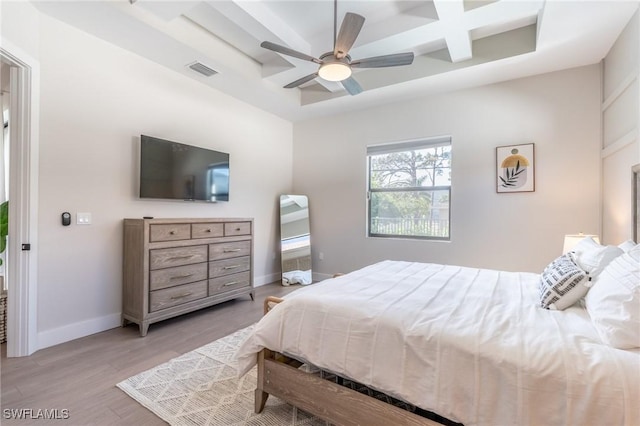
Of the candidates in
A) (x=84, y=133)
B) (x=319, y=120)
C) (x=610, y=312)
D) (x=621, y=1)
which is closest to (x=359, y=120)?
(x=319, y=120)

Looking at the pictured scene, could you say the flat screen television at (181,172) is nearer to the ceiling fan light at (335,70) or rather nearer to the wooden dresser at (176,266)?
the wooden dresser at (176,266)

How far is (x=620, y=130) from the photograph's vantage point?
268cm

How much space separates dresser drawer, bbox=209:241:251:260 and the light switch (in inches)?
45.2

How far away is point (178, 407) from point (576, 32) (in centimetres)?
429

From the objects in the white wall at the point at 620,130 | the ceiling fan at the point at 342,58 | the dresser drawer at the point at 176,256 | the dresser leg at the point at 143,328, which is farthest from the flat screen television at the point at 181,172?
the white wall at the point at 620,130

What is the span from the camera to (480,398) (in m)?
1.11

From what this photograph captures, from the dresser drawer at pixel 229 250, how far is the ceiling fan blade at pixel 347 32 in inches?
94.6

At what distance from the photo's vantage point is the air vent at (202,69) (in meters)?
3.30

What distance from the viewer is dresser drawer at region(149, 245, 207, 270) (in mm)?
2850

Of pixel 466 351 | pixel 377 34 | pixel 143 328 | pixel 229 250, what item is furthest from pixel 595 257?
pixel 143 328

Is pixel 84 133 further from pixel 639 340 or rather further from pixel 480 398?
pixel 639 340

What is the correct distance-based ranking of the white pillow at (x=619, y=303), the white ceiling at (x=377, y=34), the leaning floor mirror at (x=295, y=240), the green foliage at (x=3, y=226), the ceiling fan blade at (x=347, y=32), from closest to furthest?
1. the white pillow at (x=619, y=303)
2. the ceiling fan blade at (x=347, y=32)
3. the white ceiling at (x=377, y=34)
4. the green foliage at (x=3, y=226)
5. the leaning floor mirror at (x=295, y=240)

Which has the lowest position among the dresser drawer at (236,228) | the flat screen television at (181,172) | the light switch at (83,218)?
the dresser drawer at (236,228)

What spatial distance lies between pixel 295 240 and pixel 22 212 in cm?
326
